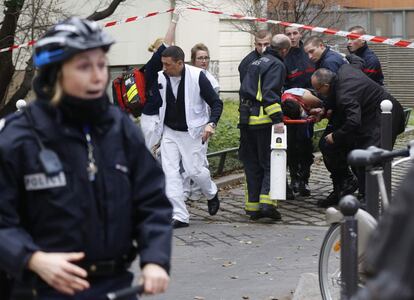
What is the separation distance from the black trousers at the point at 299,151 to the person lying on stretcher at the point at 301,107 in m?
0.56

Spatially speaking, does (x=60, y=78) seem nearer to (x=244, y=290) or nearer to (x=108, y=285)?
(x=108, y=285)

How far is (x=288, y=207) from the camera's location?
1092cm

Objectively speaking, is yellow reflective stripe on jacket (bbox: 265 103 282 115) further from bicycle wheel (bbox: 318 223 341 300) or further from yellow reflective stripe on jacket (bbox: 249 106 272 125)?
bicycle wheel (bbox: 318 223 341 300)

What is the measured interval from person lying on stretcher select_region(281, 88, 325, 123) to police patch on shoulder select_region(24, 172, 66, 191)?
7.30 m

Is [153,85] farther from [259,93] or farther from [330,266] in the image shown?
[330,266]

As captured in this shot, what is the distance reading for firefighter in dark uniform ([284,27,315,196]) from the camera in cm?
1120

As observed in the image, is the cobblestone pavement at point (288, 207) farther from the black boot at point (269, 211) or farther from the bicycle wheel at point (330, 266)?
the bicycle wheel at point (330, 266)

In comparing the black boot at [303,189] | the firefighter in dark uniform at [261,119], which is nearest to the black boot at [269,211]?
the firefighter in dark uniform at [261,119]

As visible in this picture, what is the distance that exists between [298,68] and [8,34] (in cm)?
430

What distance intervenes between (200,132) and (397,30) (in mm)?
19095

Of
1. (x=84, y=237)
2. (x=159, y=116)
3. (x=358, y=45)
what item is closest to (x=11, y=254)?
(x=84, y=237)

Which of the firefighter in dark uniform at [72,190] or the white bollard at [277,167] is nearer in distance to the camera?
the firefighter in dark uniform at [72,190]

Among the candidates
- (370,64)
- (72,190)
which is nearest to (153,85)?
(370,64)

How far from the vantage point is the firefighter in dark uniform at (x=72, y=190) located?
3260 mm
